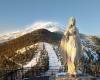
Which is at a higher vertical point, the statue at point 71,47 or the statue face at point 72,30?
the statue face at point 72,30

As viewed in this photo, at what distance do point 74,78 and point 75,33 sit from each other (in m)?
2.31

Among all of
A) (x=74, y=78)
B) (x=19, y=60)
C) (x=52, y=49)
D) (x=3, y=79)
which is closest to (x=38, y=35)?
(x=52, y=49)

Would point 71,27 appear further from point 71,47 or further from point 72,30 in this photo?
point 71,47

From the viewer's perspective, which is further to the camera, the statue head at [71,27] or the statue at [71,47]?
the statue head at [71,27]

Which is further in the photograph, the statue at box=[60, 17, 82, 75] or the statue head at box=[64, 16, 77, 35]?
the statue head at box=[64, 16, 77, 35]

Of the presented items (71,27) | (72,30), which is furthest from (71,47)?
(71,27)

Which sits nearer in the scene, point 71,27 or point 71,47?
point 71,47

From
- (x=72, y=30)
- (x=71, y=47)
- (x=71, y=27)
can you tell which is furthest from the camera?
(x=71, y=27)

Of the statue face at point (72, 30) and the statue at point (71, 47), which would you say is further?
the statue face at point (72, 30)

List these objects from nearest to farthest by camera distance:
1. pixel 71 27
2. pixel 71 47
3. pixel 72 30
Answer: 1. pixel 71 47
2. pixel 72 30
3. pixel 71 27

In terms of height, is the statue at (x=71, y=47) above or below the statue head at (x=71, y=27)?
below

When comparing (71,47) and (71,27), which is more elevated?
(71,27)

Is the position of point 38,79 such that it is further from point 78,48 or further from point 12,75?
point 78,48

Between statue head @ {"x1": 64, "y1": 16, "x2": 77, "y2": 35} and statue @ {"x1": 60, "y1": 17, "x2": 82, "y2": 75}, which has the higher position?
statue head @ {"x1": 64, "y1": 16, "x2": 77, "y2": 35}
